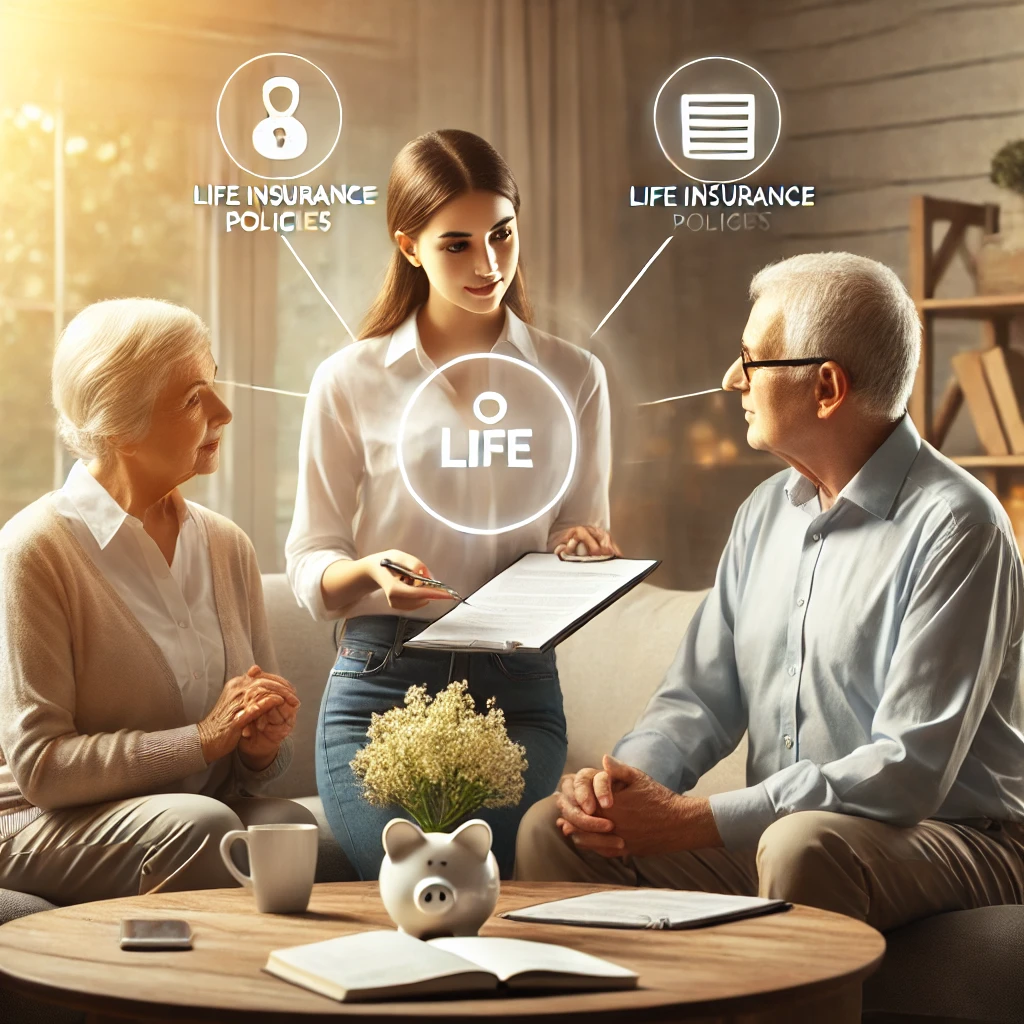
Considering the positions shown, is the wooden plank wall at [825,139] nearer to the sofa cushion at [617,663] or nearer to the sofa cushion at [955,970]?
the sofa cushion at [617,663]

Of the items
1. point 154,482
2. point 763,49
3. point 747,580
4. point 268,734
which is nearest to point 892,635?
point 747,580

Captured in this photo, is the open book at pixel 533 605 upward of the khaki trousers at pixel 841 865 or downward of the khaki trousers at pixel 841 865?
upward

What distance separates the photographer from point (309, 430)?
106 inches

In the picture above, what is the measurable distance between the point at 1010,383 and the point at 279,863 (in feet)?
6.45

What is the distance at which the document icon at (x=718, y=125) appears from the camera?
2.97 meters

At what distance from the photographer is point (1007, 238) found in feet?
9.75

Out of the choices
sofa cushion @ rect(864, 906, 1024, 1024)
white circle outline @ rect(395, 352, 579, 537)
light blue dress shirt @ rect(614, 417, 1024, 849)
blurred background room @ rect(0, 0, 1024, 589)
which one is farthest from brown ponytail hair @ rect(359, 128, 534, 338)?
sofa cushion @ rect(864, 906, 1024, 1024)

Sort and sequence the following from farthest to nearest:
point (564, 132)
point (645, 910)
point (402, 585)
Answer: point (564, 132) < point (402, 585) < point (645, 910)

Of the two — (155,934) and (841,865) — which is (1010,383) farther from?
(155,934)

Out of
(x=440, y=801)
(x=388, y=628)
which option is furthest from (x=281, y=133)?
(x=440, y=801)

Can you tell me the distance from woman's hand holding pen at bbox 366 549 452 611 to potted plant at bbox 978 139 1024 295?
4.42 feet

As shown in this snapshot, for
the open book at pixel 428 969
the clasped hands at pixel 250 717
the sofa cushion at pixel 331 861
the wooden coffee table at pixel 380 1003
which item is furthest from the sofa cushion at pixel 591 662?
the open book at pixel 428 969

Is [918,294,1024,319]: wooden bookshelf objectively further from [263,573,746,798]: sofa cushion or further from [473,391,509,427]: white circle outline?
[473,391,509,427]: white circle outline

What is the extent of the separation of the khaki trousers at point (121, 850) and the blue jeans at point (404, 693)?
308 mm
